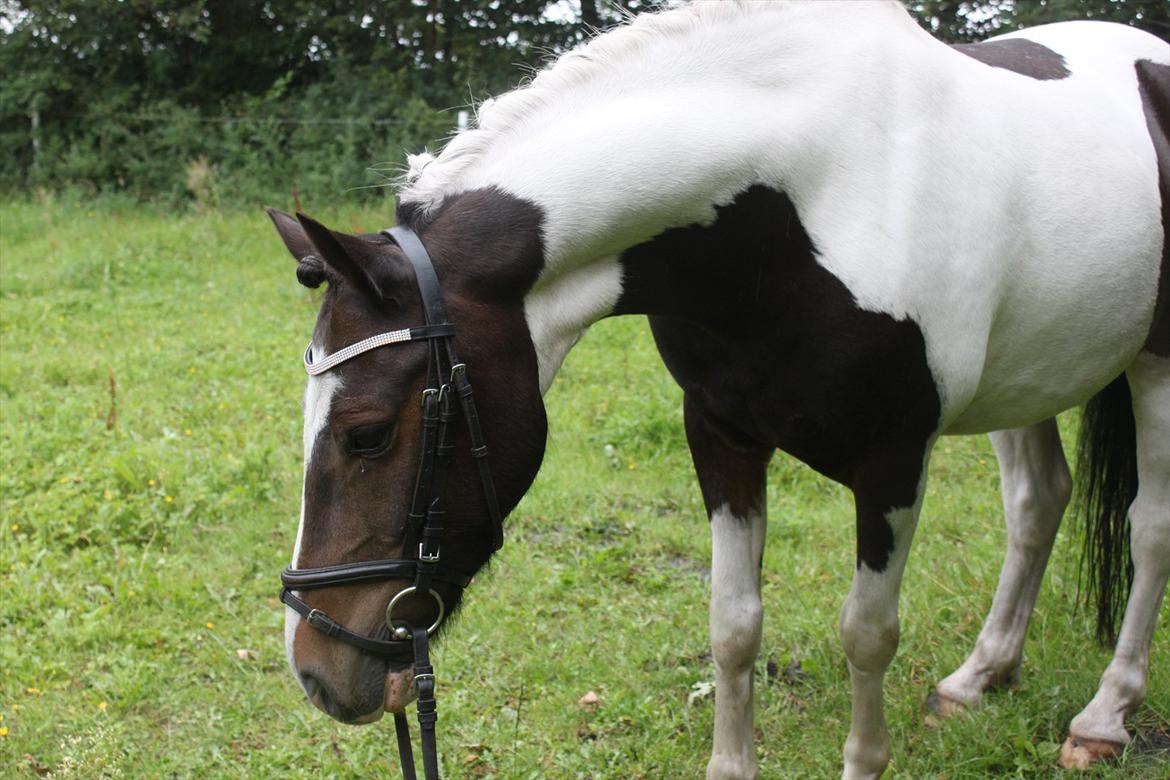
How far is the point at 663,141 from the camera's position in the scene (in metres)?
2.08

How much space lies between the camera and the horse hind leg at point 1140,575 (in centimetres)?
294

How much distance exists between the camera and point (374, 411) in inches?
75.6

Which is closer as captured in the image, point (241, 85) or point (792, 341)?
point (792, 341)

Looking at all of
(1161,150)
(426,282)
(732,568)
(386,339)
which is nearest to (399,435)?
(386,339)

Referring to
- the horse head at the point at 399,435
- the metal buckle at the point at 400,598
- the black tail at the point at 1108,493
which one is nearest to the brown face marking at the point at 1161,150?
the black tail at the point at 1108,493

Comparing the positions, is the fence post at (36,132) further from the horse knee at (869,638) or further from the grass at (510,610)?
the horse knee at (869,638)

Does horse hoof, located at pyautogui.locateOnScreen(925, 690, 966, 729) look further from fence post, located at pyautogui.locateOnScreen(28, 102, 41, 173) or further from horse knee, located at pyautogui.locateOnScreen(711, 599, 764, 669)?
fence post, located at pyautogui.locateOnScreen(28, 102, 41, 173)

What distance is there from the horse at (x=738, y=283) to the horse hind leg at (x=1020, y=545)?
2.18 ft

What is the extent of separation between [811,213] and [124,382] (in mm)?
5090

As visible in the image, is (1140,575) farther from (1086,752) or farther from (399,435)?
(399,435)

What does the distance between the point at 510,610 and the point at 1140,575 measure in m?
1.99

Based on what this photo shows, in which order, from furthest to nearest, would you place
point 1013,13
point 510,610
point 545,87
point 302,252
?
point 1013,13 < point 510,610 < point 545,87 < point 302,252

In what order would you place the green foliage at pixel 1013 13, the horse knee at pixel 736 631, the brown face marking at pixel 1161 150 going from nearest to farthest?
the brown face marking at pixel 1161 150 → the horse knee at pixel 736 631 → the green foliage at pixel 1013 13

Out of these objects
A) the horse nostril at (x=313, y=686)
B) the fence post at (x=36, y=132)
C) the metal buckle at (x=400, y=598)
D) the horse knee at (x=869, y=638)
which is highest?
the metal buckle at (x=400, y=598)
